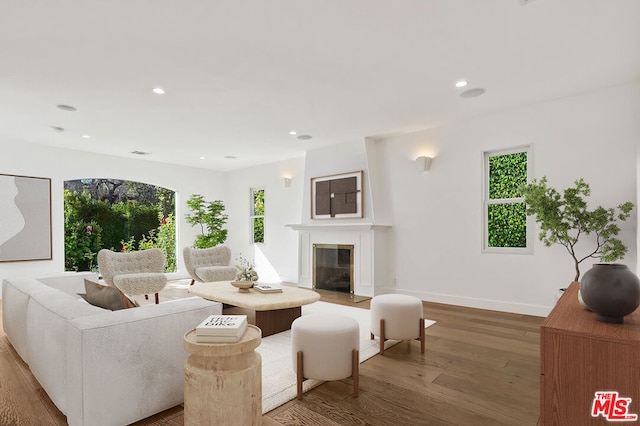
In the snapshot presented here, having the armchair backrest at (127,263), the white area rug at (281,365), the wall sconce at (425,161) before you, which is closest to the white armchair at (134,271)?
the armchair backrest at (127,263)

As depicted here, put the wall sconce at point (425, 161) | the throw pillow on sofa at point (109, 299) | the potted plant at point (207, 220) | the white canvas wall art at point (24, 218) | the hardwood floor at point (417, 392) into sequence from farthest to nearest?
1. the potted plant at point (207, 220)
2. the white canvas wall art at point (24, 218)
3. the wall sconce at point (425, 161)
4. the throw pillow on sofa at point (109, 299)
5. the hardwood floor at point (417, 392)

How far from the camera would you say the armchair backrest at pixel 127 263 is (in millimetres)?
4852

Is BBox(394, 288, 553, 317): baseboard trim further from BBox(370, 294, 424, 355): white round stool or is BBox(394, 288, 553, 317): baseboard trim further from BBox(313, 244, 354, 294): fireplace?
BBox(370, 294, 424, 355): white round stool

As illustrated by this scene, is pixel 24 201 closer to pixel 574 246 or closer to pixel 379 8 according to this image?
pixel 379 8

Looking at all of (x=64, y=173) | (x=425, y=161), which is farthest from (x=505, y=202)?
(x=64, y=173)

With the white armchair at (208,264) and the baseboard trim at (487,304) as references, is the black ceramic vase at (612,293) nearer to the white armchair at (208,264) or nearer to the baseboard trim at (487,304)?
the baseboard trim at (487,304)

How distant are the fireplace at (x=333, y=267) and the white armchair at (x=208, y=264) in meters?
1.52

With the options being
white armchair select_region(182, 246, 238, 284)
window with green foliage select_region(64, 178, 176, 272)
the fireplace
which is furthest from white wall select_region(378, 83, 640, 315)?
window with green foliage select_region(64, 178, 176, 272)

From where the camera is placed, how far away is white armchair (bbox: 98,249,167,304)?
15.4 ft

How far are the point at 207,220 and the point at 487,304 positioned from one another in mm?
5854

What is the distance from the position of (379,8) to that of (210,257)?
515cm

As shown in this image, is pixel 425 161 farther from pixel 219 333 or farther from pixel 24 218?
pixel 24 218

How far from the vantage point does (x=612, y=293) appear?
130 centimetres

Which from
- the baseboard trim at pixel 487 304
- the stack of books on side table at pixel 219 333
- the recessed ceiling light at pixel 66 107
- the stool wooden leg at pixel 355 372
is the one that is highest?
the recessed ceiling light at pixel 66 107
